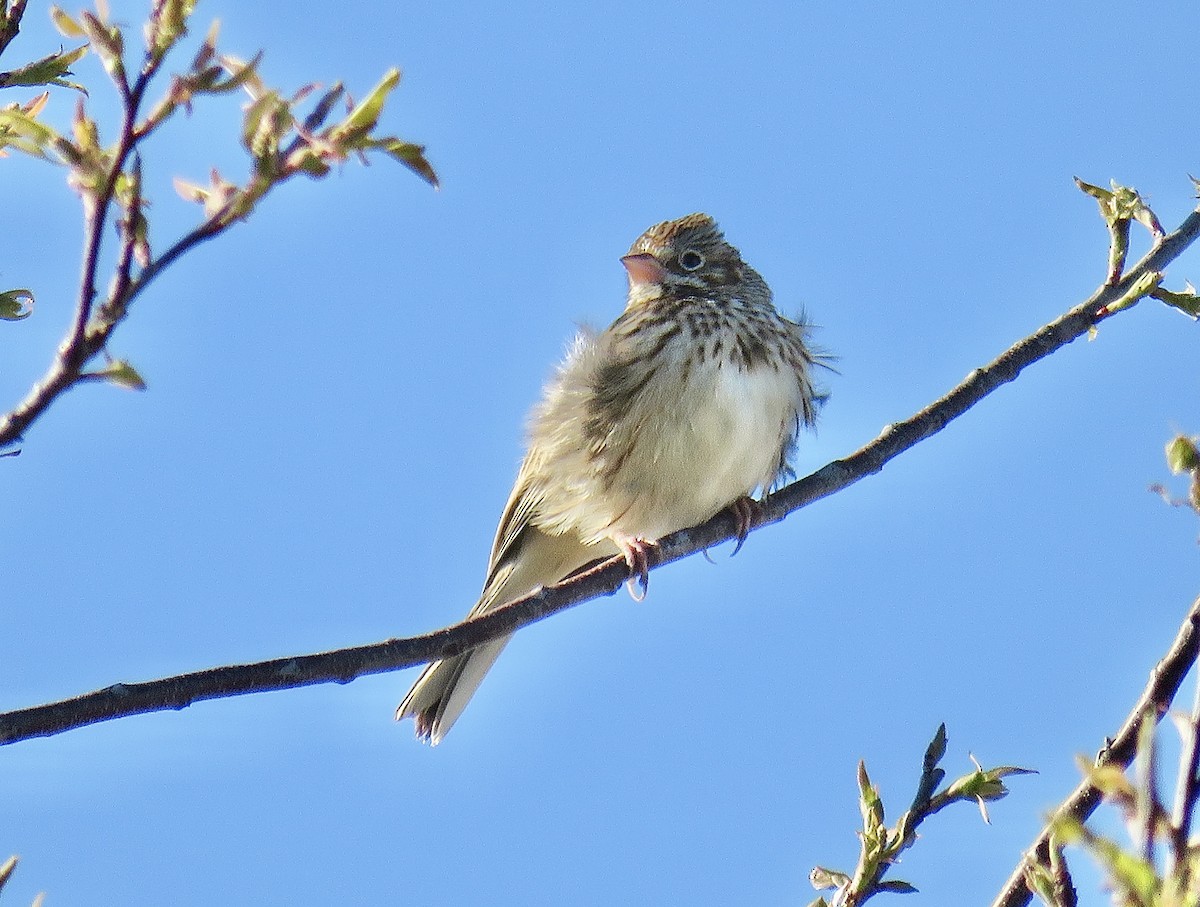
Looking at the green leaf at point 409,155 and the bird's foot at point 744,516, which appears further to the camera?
the bird's foot at point 744,516

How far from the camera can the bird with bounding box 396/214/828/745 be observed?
545 cm

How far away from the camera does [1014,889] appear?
7.53 ft

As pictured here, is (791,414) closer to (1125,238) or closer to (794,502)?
(794,502)

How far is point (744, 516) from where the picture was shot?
528 centimetres

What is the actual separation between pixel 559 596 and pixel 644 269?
2758mm

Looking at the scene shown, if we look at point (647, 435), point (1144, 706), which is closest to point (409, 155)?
point (1144, 706)

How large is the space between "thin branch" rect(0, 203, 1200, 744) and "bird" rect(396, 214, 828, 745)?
0.96 feet

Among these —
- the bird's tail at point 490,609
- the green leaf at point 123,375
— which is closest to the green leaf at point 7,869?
the green leaf at point 123,375

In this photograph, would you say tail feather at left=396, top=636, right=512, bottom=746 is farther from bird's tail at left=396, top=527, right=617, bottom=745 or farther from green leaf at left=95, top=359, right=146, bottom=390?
green leaf at left=95, top=359, right=146, bottom=390

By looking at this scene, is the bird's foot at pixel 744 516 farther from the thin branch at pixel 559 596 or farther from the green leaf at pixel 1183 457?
the green leaf at pixel 1183 457

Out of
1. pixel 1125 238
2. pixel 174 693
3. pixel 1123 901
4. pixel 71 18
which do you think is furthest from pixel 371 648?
pixel 1125 238

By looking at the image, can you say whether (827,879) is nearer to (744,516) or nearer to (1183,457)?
(1183,457)

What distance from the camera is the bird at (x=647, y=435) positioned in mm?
5449

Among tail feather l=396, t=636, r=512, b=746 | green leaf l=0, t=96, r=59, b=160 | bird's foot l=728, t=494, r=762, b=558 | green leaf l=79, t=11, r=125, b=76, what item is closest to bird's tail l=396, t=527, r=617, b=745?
tail feather l=396, t=636, r=512, b=746
